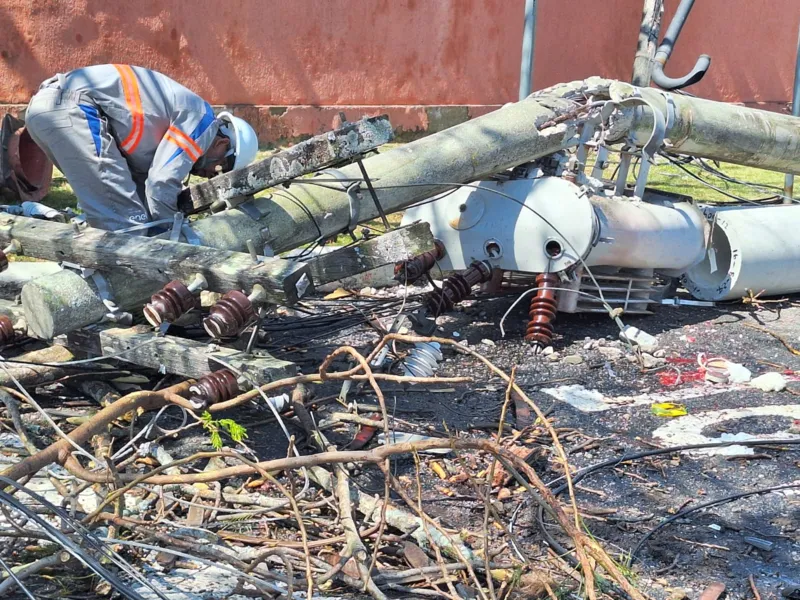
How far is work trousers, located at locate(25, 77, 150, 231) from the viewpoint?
473 centimetres

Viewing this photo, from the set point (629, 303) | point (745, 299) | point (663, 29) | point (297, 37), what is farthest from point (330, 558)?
point (663, 29)

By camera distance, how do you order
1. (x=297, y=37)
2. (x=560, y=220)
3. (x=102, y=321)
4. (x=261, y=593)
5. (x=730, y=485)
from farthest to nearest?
1. (x=297, y=37)
2. (x=560, y=220)
3. (x=102, y=321)
4. (x=730, y=485)
5. (x=261, y=593)

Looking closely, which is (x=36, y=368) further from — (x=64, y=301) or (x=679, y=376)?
(x=679, y=376)

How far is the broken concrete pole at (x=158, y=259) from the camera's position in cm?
372

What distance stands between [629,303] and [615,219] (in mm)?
693

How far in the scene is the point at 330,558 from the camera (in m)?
3.10

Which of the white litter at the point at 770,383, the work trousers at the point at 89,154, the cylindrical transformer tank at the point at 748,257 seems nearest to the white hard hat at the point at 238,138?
the work trousers at the point at 89,154

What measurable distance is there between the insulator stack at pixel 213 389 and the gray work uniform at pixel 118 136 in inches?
60.1

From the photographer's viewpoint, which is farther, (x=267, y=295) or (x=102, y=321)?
(x=102, y=321)

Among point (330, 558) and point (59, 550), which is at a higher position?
point (59, 550)

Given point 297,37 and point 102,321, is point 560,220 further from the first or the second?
point 297,37

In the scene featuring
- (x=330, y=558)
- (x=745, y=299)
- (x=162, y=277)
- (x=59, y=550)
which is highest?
(x=162, y=277)

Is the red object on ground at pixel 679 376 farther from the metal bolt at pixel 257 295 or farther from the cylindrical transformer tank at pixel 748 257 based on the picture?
the metal bolt at pixel 257 295

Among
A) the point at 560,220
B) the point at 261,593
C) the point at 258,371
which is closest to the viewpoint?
the point at 261,593
